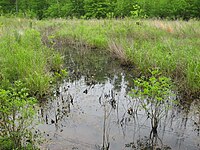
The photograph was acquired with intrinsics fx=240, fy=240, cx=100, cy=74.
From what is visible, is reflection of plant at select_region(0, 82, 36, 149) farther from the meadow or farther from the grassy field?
the grassy field

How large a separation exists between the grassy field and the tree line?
11.3m

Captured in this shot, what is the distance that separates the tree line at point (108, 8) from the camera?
94.3 ft

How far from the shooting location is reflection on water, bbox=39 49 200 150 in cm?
382

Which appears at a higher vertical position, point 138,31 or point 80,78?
point 138,31

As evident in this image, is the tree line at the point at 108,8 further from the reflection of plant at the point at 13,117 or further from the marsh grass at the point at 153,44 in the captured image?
the reflection of plant at the point at 13,117

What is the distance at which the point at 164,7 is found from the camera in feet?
94.3

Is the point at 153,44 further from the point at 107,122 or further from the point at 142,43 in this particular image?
the point at 107,122

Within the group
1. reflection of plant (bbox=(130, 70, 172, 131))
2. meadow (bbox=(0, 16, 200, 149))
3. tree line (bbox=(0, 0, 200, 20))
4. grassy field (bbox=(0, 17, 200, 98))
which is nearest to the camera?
meadow (bbox=(0, 16, 200, 149))

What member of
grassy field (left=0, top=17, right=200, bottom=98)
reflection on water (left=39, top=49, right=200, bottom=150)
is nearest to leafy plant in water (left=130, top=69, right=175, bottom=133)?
reflection on water (left=39, top=49, right=200, bottom=150)

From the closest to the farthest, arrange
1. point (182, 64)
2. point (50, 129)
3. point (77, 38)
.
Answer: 1. point (50, 129)
2. point (182, 64)
3. point (77, 38)

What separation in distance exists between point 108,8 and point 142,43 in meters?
24.0

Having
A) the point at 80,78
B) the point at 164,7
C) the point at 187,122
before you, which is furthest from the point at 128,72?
the point at 164,7

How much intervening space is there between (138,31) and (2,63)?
23.7 feet

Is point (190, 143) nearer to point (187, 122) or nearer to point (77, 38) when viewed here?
point (187, 122)
